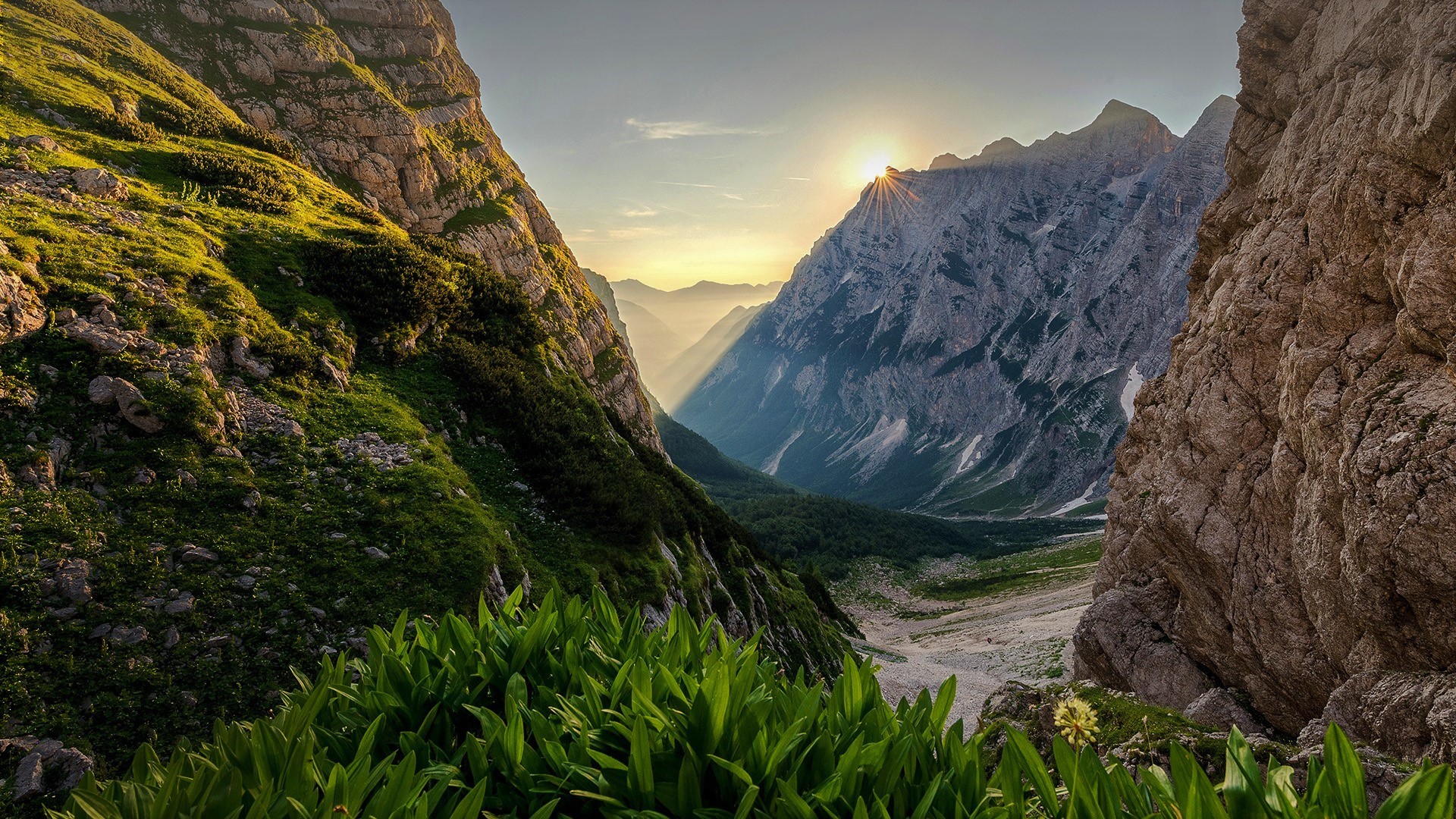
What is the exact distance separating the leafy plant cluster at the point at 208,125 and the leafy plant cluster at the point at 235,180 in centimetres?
432

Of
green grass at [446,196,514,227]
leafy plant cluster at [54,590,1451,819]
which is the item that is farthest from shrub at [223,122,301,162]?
leafy plant cluster at [54,590,1451,819]

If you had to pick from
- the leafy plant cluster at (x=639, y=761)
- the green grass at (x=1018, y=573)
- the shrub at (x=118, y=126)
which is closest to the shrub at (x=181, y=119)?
the shrub at (x=118, y=126)

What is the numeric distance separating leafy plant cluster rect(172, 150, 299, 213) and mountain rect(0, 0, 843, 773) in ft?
0.50

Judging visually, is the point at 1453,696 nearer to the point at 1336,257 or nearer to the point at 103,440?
the point at 1336,257

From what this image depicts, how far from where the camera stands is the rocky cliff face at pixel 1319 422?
1371 cm

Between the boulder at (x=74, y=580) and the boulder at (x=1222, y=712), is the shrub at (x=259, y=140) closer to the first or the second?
the boulder at (x=74, y=580)

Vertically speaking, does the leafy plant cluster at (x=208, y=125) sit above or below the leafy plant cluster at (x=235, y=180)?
above

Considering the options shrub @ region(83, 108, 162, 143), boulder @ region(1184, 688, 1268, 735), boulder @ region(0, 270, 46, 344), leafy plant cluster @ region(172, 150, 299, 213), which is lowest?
boulder @ region(1184, 688, 1268, 735)

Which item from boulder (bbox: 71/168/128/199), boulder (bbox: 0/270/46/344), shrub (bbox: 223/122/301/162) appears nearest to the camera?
boulder (bbox: 0/270/46/344)

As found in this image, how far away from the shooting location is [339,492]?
48.6ft

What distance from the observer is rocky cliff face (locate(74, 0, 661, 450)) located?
47.4m

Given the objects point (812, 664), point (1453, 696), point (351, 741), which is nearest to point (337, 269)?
point (351, 741)

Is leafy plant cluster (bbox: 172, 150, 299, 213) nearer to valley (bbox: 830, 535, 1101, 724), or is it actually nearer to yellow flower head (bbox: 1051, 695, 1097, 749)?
valley (bbox: 830, 535, 1101, 724)

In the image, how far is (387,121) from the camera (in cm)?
5241
